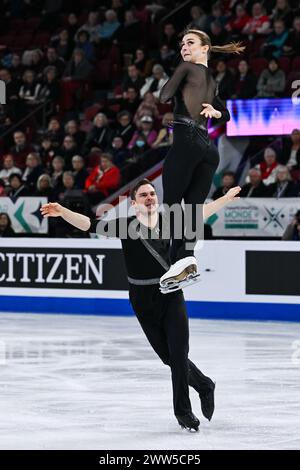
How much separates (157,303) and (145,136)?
10.1 m

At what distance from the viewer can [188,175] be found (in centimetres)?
708

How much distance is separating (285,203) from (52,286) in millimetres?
3311

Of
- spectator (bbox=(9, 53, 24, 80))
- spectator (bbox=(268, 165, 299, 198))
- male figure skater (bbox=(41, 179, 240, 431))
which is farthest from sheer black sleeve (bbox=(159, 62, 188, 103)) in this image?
spectator (bbox=(9, 53, 24, 80))

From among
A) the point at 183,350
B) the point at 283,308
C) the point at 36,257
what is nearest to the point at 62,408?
the point at 183,350

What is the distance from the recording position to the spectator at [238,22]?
1792cm

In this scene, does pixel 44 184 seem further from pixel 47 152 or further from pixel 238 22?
pixel 238 22

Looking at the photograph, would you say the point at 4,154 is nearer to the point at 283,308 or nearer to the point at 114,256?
the point at 114,256

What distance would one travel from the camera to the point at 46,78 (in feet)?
65.7

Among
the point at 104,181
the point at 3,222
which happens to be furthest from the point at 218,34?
the point at 3,222

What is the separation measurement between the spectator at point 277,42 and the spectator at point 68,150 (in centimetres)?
329

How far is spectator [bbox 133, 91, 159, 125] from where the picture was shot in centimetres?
1688

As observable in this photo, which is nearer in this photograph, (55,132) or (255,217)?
(255,217)

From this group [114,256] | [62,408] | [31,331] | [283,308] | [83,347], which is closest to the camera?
[62,408]

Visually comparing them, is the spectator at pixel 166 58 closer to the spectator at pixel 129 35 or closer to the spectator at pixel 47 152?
the spectator at pixel 129 35
